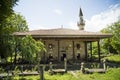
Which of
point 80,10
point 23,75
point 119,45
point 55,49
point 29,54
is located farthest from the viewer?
point 80,10

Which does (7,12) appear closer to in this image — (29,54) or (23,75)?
(29,54)

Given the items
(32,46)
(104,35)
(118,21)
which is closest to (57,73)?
(32,46)

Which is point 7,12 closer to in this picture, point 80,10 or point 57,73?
point 57,73

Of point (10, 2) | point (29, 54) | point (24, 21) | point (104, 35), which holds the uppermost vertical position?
point (24, 21)

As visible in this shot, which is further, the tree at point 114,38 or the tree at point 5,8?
the tree at point 114,38

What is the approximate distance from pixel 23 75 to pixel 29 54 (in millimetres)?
4035

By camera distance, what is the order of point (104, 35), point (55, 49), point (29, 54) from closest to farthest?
point (29, 54), point (104, 35), point (55, 49)

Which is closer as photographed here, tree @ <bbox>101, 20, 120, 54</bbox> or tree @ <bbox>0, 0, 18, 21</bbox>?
tree @ <bbox>0, 0, 18, 21</bbox>

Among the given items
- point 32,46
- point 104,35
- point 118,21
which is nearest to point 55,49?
point 104,35

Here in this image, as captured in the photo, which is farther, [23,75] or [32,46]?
[23,75]

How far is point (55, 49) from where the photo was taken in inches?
1373

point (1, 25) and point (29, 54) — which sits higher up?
point (1, 25)

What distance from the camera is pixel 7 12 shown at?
16781mm

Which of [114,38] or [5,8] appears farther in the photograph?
[114,38]
